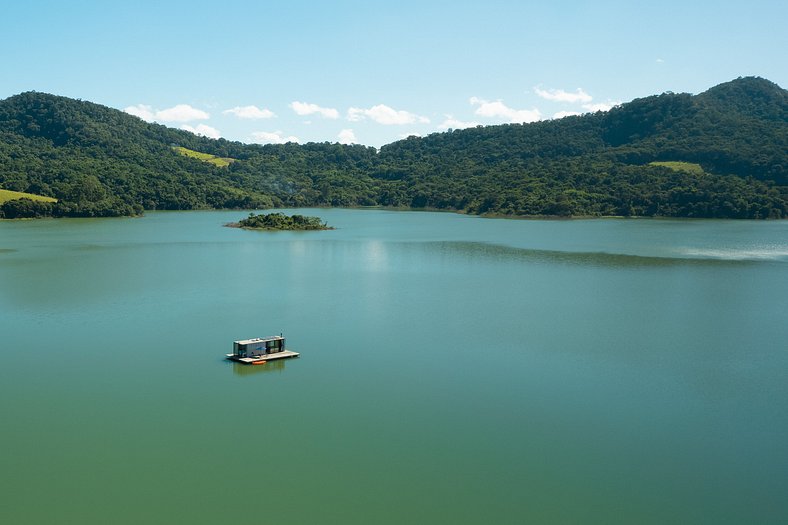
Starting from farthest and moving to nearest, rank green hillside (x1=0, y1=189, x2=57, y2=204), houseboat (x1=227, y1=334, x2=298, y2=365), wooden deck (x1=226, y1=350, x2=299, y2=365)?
1. green hillside (x1=0, y1=189, x2=57, y2=204)
2. houseboat (x1=227, y1=334, x2=298, y2=365)
3. wooden deck (x1=226, y1=350, x2=299, y2=365)

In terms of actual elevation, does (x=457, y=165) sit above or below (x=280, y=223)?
above

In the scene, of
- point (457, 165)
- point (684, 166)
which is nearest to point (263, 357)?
point (684, 166)

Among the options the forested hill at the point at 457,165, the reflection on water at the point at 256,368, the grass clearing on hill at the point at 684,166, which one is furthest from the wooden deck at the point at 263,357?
the grass clearing on hill at the point at 684,166

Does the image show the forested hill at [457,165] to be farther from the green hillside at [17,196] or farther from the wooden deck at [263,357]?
the wooden deck at [263,357]

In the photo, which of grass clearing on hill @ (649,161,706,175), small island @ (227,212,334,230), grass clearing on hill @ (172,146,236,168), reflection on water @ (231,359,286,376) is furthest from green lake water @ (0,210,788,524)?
grass clearing on hill @ (172,146,236,168)

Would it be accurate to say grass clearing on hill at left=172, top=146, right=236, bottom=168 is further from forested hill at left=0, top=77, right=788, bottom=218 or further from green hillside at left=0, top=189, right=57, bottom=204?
green hillside at left=0, top=189, right=57, bottom=204

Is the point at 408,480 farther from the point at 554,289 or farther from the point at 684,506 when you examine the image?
the point at 554,289

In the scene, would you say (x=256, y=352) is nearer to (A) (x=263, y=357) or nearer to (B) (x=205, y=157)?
(A) (x=263, y=357)
